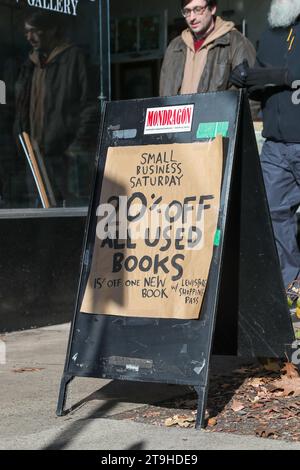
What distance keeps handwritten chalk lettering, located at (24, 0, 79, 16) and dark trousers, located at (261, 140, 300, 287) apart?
7.93 feet

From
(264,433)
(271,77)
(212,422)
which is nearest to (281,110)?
(271,77)

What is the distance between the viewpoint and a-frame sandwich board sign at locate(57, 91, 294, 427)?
5.12 m

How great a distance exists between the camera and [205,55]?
7098 millimetres

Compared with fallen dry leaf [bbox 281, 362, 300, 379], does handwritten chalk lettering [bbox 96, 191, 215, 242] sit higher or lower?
higher

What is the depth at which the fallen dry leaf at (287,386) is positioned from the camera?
217 inches

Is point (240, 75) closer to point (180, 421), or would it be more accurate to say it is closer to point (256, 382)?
point (256, 382)

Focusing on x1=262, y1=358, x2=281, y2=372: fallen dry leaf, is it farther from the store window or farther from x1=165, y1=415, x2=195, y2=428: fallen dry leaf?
the store window

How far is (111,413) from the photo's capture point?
532 centimetres

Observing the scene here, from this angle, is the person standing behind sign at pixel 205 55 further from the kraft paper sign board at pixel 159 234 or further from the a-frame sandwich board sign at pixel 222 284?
the kraft paper sign board at pixel 159 234

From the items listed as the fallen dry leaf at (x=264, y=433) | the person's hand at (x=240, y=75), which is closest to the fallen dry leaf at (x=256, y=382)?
the fallen dry leaf at (x=264, y=433)

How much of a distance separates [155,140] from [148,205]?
1.17 ft

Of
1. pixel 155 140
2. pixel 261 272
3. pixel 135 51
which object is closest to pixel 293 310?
pixel 261 272

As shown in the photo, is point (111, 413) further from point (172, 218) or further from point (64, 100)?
point (64, 100)

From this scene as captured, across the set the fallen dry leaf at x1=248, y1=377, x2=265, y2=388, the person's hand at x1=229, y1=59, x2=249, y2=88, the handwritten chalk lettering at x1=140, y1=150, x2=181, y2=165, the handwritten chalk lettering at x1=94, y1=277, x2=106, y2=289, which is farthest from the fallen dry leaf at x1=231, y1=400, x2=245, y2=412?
the person's hand at x1=229, y1=59, x2=249, y2=88
